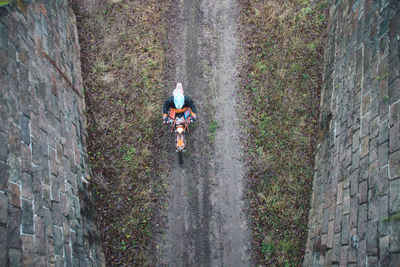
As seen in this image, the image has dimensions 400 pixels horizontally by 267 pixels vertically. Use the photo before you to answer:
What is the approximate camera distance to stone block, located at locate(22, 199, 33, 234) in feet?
13.4

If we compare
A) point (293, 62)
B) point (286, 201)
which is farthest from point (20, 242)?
point (293, 62)

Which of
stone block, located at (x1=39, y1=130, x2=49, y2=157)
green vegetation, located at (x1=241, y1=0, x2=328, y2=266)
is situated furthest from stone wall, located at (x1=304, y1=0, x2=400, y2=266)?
stone block, located at (x1=39, y1=130, x2=49, y2=157)

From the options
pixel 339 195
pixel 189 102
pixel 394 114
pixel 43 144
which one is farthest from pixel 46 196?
pixel 394 114

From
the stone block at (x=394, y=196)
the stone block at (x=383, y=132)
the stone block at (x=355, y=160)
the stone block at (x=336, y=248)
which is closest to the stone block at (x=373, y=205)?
the stone block at (x=394, y=196)

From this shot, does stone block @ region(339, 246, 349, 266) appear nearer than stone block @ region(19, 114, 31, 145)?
No

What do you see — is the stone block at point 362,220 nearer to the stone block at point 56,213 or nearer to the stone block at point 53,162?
the stone block at point 56,213

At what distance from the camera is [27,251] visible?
157 inches

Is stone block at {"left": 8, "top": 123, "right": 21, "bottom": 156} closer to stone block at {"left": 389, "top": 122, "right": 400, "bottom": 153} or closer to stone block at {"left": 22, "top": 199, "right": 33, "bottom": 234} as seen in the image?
stone block at {"left": 22, "top": 199, "right": 33, "bottom": 234}

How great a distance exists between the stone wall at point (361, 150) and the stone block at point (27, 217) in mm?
5185

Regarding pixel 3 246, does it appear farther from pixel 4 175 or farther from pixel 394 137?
pixel 394 137

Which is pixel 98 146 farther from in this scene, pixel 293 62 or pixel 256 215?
pixel 293 62

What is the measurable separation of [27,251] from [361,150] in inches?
229

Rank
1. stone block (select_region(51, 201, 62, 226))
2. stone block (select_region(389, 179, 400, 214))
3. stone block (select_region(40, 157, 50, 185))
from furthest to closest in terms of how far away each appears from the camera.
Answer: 1. stone block (select_region(51, 201, 62, 226))
2. stone block (select_region(40, 157, 50, 185))
3. stone block (select_region(389, 179, 400, 214))

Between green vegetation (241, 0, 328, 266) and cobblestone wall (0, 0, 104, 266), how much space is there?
4285 mm
